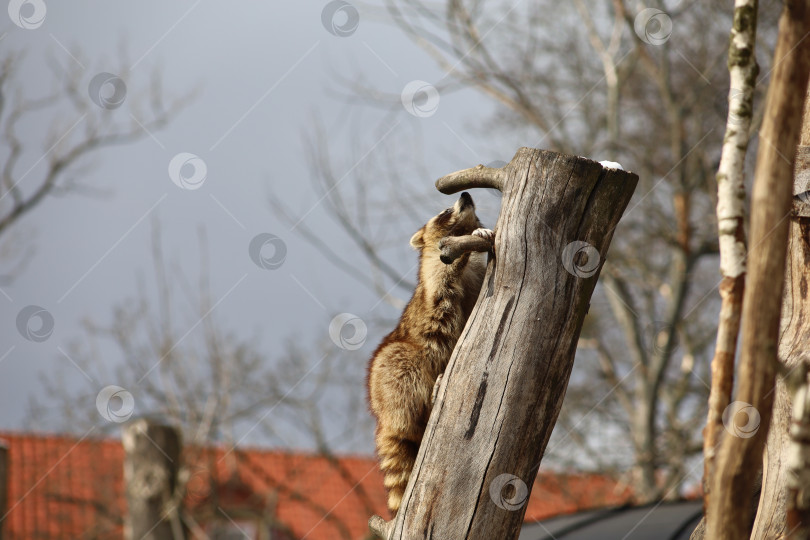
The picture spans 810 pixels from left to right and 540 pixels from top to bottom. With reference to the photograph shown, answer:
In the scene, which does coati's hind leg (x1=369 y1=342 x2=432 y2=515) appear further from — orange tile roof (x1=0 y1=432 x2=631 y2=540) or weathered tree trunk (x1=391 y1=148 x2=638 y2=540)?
orange tile roof (x1=0 y1=432 x2=631 y2=540)

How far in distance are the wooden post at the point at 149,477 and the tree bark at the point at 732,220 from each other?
11.7 m

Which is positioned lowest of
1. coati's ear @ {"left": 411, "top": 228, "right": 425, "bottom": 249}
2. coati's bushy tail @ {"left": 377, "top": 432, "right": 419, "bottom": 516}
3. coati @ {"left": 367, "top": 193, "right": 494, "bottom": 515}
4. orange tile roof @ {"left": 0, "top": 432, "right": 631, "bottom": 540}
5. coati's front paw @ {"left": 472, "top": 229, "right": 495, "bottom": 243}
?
orange tile roof @ {"left": 0, "top": 432, "right": 631, "bottom": 540}

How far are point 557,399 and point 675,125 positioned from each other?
1378 cm

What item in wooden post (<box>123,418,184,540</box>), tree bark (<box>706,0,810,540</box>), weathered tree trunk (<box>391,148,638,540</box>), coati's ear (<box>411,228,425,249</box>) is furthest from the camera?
wooden post (<box>123,418,184,540</box>)

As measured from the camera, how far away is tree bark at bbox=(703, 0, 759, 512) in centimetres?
276

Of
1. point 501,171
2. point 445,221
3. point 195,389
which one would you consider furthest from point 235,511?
point 501,171

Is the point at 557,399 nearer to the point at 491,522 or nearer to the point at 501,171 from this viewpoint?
the point at 491,522

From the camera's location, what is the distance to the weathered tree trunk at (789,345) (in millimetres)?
4062

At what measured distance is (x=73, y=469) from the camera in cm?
1947

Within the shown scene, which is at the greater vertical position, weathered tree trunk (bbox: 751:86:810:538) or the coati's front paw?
weathered tree trunk (bbox: 751:86:810:538)

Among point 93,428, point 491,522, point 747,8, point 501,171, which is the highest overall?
point 747,8

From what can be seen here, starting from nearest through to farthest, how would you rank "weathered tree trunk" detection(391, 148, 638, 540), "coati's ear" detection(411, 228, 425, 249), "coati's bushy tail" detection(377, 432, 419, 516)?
"weathered tree trunk" detection(391, 148, 638, 540) → "coati's bushy tail" detection(377, 432, 419, 516) → "coati's ear" detection(411, 228, 425, 249)

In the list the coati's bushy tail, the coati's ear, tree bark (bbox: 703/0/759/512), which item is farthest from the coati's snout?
tree bark (bbox: 703/0/759/512)

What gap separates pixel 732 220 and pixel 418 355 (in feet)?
6.26
